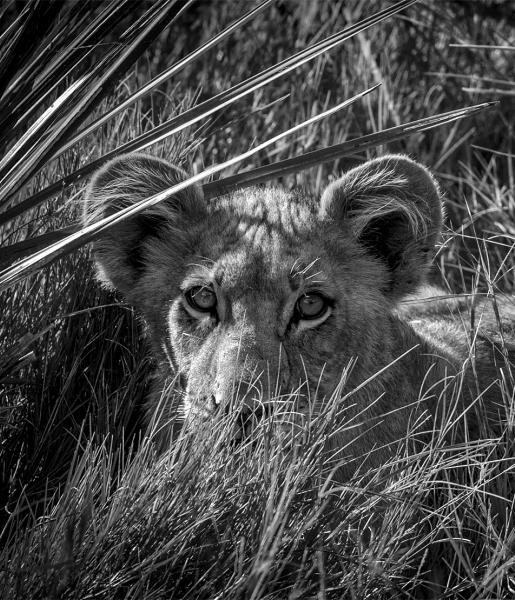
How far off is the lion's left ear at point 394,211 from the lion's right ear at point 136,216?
0.54 metres

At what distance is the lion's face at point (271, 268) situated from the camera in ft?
11.1

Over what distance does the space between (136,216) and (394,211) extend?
990mm

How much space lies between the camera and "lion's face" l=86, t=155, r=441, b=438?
3385 millimetres

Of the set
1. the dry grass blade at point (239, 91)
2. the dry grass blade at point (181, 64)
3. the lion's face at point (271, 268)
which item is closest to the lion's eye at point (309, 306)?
the lion's face at point (271, 268)

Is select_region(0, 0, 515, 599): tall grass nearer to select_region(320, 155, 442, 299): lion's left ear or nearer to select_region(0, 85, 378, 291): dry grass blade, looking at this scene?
select_region(0, 85, 378, 291): dry grass blade

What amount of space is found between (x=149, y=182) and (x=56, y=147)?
2.42 feet

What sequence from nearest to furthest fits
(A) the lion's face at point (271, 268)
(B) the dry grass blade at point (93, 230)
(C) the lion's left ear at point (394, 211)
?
(B) the dry grass blade at point (93, 230)
(A) the lion's face at point (271, 268)
(C) the lion's left ear at point (394, 211)

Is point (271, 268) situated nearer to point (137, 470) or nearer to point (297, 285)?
point (297, 285)

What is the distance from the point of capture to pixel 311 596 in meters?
2.67

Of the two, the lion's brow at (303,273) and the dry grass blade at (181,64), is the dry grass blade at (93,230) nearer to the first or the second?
the dry grass blade at (181,64)

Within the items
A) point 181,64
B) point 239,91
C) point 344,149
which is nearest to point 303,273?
point 344,149

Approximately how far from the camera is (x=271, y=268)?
3.46m

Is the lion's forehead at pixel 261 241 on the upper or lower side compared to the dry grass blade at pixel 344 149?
lower

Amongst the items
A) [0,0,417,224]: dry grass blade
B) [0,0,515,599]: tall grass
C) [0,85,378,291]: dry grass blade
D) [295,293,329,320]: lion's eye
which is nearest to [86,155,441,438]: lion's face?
[295,293,329,320]: lion's eye
